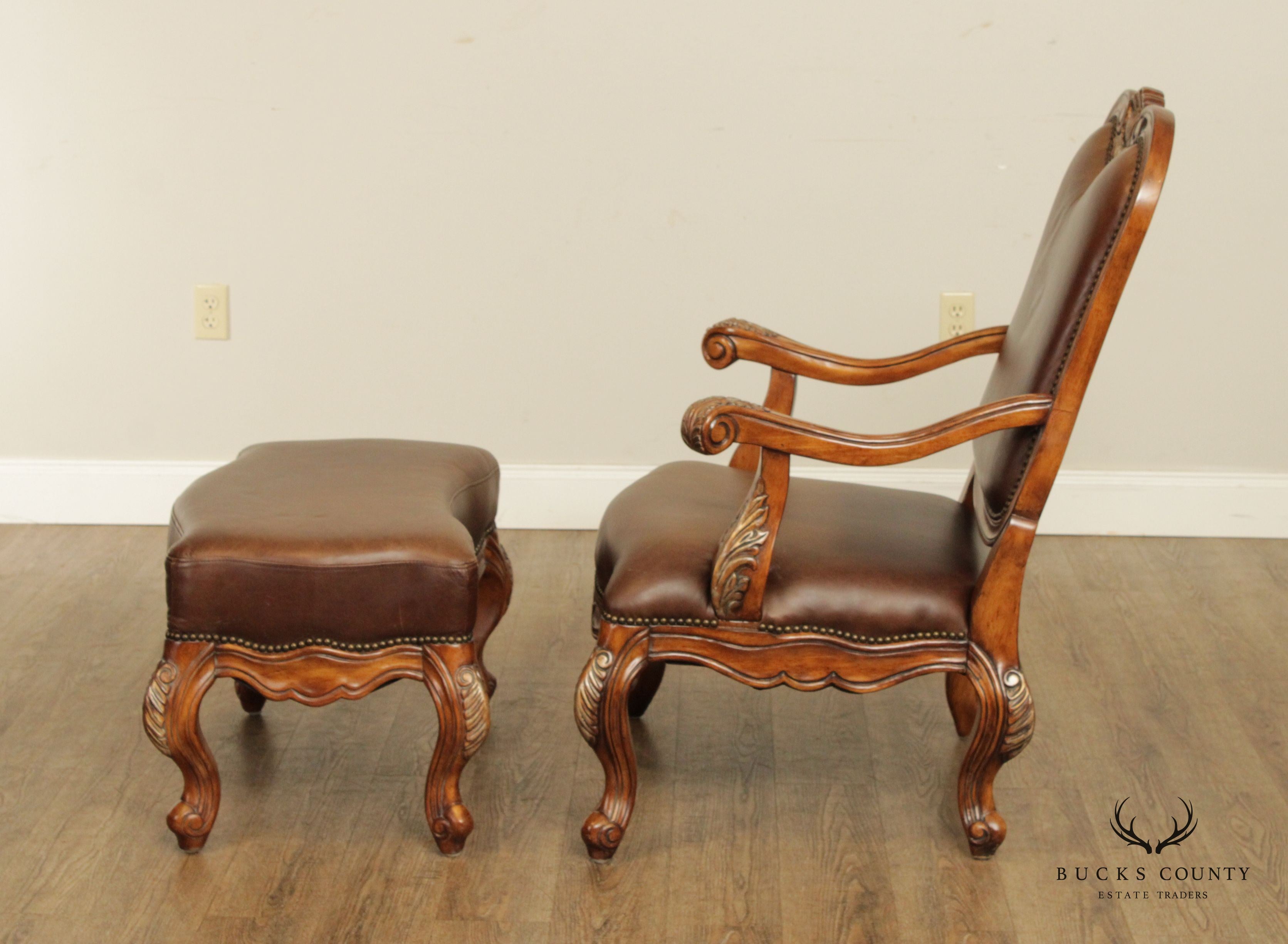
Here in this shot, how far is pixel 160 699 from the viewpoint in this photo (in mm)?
1643

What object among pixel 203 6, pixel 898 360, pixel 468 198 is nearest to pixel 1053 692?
pixel 898 360

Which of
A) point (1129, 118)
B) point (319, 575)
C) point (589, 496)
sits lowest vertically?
point (589, 496)

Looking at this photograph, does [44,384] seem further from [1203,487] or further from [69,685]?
[1203,487]

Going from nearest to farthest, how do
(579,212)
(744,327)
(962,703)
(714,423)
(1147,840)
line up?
1. (714,423)
2. (1147,840)
3. (744,327)
4. (962,703)
5. (579,212)

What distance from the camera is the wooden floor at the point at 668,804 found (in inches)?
63.2

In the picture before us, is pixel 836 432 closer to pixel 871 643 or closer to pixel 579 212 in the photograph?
pixel 871 643

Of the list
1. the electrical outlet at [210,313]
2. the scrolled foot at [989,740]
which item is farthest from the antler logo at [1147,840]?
the electrical outlet at [210,313]

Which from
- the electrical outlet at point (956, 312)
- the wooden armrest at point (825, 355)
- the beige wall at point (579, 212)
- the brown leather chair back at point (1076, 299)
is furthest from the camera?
the electrical outlet at point (956, 312)

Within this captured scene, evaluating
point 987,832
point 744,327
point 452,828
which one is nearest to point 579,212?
point 744,327

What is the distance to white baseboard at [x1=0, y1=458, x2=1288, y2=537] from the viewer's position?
3.00 m

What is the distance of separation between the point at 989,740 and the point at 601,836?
0.52 meters

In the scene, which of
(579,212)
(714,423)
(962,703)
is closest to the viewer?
(714,423)

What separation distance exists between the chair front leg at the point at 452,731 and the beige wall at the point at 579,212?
137cm

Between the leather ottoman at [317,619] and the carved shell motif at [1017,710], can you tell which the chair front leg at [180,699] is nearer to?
the leather ottoman at [317,619]
